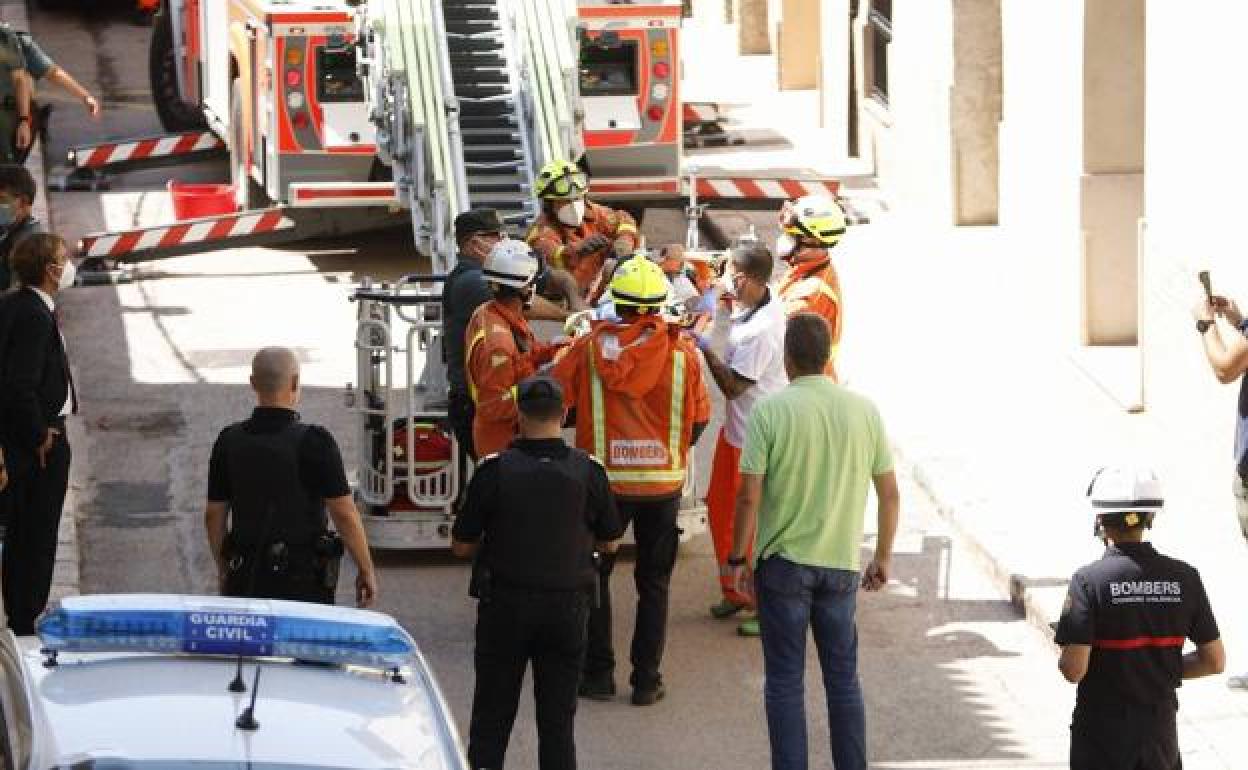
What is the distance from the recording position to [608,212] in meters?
14.2

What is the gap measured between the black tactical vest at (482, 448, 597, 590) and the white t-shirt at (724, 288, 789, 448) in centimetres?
233

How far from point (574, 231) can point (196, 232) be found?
705 cm

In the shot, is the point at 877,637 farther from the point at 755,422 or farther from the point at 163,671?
the point at 163,671

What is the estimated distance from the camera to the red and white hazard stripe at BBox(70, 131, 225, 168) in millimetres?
23000

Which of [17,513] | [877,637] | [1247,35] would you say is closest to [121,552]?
[17,513]

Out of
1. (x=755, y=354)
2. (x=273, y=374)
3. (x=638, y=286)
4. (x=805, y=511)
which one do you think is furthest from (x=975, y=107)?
(x=273, y=374)

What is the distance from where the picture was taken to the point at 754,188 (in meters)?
20.9

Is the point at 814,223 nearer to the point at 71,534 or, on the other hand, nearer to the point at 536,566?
the point at 536,566

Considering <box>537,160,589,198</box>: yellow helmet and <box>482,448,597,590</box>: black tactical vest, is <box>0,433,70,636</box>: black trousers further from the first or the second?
<box>537,160,589,198</box>: yellow helmet

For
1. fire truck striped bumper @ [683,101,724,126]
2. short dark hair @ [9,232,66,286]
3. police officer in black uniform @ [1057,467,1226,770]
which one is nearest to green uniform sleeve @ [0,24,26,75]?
short dark hair @ [9,232,66,286]

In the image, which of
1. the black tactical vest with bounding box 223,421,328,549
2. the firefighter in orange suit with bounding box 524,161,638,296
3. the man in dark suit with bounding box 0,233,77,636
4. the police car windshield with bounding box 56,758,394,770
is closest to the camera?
the police car windshield with bounding box 56,758,394,770

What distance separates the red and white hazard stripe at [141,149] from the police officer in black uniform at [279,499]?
1385 cm

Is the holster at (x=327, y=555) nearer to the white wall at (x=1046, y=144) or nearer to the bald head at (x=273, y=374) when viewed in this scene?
the bald head at (x=273, y=374)

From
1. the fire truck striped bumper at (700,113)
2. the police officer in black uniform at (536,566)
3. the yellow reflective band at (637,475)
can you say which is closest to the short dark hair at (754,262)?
the yellow reflective band at (637,475)
